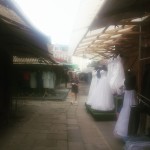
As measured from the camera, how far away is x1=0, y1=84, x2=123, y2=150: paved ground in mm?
7550

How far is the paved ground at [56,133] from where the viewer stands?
24.8 feet

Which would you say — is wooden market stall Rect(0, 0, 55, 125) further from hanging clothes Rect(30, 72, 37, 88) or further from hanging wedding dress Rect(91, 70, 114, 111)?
hanging clothes Rect(30, 72, 37, 88)

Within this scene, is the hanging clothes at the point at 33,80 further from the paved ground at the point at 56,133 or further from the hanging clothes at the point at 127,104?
the hanging clothes at the point at 127,104

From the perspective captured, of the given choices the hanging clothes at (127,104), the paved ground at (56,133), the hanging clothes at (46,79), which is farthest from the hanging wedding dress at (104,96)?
Result: the hanging clothes at (46,79)

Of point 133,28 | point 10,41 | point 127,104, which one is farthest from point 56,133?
point 133,28

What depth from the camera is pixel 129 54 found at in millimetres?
9094

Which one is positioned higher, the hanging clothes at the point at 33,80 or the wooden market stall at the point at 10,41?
the wooden market stall at the point at 10,41

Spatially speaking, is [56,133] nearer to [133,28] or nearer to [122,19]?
[133,28]

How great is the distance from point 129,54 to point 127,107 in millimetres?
2327

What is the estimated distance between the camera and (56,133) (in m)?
9.00

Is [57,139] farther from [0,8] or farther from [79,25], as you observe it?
[0,8]

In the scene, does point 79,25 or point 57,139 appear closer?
point 79,25

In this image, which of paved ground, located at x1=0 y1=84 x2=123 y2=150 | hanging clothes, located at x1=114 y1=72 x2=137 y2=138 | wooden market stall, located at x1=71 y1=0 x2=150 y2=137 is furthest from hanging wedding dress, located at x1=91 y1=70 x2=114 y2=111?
hanging clothes, located at x1=114 y1=72 x2=137 y2=138

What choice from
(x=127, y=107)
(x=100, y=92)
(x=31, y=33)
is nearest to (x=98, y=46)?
(x=100, y=92)
